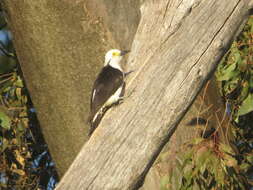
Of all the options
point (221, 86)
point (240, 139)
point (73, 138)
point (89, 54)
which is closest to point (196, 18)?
point (89, 54)

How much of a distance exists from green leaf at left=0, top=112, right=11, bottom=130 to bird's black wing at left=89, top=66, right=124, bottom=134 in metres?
0.65

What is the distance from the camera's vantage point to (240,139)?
350 centimetres

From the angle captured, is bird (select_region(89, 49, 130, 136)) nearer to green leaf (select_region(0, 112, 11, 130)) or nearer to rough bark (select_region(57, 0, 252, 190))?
rough bark (select_region(57, 0, 252, 190))

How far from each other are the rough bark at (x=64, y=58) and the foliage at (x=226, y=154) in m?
0.44

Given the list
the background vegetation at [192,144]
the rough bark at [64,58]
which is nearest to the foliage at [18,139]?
the background vegetation at [192,144]

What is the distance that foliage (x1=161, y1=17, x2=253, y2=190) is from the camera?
2662mm

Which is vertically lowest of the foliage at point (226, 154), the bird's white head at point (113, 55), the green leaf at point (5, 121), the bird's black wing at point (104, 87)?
the foliage at point (226, 154)

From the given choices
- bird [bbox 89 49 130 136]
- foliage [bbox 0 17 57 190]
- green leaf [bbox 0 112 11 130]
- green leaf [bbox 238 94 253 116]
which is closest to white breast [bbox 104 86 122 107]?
bird [bbox 89 49 130 136]

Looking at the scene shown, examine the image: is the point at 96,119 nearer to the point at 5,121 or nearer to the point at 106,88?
the point at 106,88

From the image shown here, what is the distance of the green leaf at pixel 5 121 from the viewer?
3172mm

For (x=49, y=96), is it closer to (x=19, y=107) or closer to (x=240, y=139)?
(x=19, y=107)

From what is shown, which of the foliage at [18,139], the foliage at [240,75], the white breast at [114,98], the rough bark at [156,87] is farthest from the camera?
the foliage at [18,139]

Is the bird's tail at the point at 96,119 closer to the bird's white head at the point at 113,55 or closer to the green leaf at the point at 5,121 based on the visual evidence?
the bird's white head at the point at 113,55

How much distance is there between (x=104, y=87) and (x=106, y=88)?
0.08 ft
